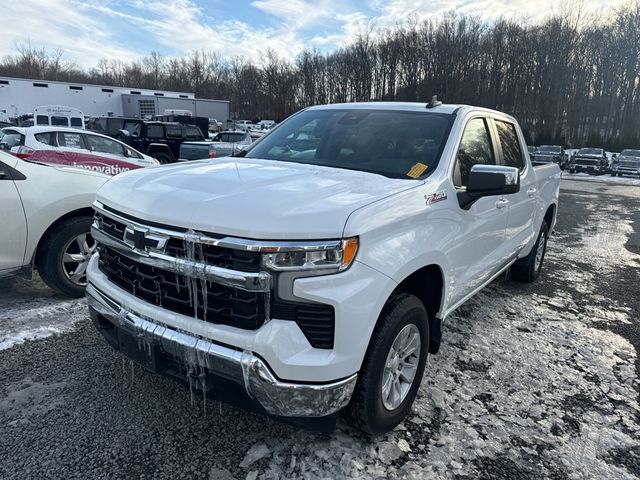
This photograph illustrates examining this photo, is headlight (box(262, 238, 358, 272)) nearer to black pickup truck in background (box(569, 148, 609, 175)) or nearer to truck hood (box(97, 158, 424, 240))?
truck hood (box(97, 158, 424, 240))

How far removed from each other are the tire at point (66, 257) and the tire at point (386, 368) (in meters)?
3.19

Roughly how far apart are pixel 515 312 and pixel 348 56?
212 feet

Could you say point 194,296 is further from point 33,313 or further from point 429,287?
point 33,313

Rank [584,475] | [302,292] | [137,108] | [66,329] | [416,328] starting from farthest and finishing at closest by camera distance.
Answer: [137,108], [66,329], [416,328], [584,475], [302,292]

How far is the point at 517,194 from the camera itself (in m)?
4.27

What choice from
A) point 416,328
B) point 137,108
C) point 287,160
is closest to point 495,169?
point 416,328

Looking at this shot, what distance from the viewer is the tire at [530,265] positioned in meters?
5.52

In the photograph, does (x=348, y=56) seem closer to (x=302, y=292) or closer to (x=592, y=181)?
(x=592, y=181)

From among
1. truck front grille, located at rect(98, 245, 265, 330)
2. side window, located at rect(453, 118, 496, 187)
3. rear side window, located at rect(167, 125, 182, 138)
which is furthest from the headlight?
rear side window, located at rect(167, 125, 182, 138)

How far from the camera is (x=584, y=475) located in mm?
2482

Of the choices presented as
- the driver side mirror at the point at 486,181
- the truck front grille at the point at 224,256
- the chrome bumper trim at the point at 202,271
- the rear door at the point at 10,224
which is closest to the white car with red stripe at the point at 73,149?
the rear door at the point at 10,224

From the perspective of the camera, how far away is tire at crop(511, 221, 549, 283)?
552cm

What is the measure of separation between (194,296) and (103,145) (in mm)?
10058

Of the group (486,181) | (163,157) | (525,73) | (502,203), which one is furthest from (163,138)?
(525,73)
